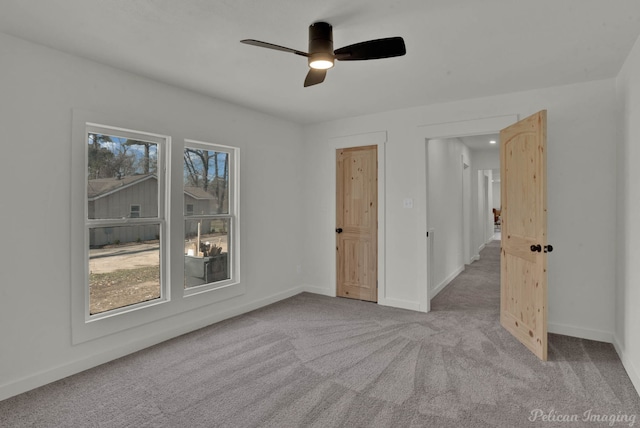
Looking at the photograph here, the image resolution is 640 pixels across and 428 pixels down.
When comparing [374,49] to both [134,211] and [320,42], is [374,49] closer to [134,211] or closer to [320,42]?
[320,42]

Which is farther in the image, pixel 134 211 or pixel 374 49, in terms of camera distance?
pixel 134 211

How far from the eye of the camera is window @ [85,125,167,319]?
2.93 metres

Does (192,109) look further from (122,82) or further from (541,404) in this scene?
(541,404)

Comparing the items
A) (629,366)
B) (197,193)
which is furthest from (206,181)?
(629,366)

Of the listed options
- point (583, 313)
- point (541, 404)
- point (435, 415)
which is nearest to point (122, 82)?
point (435, 415)

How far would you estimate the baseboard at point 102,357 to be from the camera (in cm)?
242

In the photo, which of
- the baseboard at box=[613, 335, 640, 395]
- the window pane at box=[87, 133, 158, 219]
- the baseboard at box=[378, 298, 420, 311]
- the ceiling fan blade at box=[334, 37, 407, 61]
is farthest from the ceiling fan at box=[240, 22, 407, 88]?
the baseboard at box=[378, 298, 420, 311]

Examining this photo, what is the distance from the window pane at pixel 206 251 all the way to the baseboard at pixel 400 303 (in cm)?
202

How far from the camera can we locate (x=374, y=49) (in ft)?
6.95

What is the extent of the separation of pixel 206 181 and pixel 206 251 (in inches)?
31.6

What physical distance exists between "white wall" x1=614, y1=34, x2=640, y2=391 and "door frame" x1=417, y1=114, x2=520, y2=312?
0.93 metres

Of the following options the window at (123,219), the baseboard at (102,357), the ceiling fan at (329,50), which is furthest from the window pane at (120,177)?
the ceiling fan at (329,50)

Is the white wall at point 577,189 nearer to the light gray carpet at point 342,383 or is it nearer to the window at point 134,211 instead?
the light gray carpet at point 342,383

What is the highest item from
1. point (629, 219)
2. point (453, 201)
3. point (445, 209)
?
point (453, 201)
